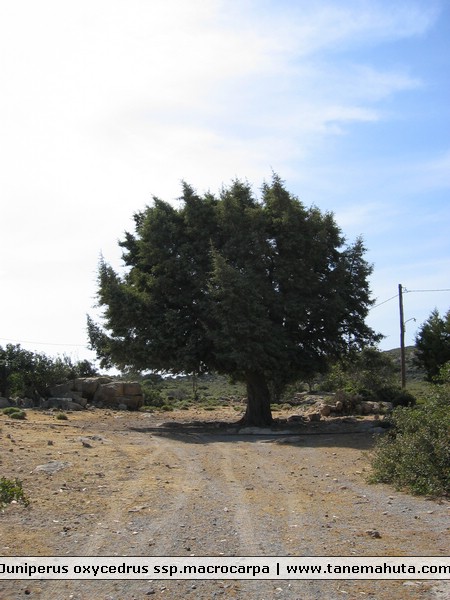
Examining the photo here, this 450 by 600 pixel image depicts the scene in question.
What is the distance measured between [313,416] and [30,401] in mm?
17053

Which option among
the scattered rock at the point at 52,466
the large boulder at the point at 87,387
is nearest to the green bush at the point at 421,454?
the scattered rock at the point at 52,466

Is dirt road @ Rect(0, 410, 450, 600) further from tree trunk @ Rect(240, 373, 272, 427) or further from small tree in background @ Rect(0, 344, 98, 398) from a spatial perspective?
small tree in background @ Rect(0, 344, 98, 398)

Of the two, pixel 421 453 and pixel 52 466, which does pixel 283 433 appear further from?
pixel 421 453

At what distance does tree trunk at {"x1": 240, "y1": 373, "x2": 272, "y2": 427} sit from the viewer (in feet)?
87.9

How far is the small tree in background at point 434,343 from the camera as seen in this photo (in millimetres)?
41562

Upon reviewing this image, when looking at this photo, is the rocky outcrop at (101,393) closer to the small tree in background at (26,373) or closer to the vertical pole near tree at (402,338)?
the small tree in background at (26,373)

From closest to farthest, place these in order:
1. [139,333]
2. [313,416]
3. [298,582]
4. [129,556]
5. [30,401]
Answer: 1. [298,582]
2. [129,556]
3. [139,333]
4. [313,416]
5. [30,401]

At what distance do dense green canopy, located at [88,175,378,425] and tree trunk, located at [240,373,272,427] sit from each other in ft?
0.14

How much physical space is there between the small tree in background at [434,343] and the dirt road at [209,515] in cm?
2670

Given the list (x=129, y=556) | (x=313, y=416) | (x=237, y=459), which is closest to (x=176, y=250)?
(x=313, y=416)

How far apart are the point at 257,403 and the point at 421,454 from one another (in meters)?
16.2

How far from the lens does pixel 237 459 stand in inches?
634

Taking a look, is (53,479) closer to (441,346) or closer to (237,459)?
(237,459)

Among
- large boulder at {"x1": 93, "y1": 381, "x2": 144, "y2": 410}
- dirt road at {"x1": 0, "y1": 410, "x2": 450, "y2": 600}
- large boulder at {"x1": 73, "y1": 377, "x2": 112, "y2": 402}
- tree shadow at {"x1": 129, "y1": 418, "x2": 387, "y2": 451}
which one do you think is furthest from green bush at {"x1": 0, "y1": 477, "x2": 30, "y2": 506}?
large boulder at {"x1": 73, "y1": 377, "x2": 112, "y2": 402}
